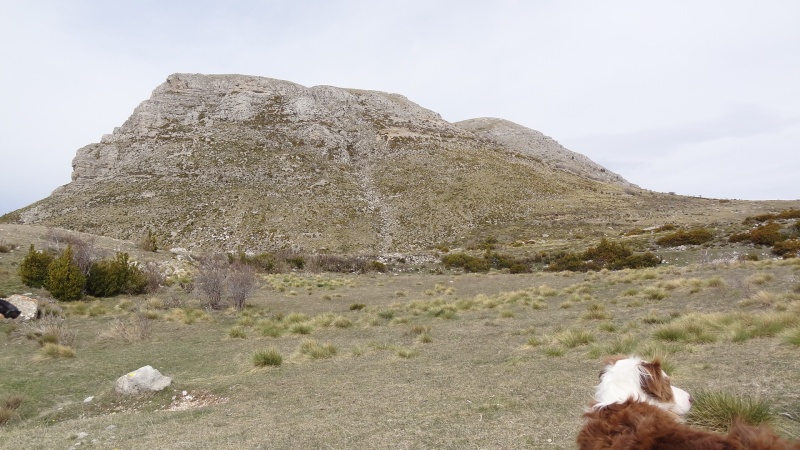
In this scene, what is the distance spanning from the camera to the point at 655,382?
8.97ft

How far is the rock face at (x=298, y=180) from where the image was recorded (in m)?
50.7

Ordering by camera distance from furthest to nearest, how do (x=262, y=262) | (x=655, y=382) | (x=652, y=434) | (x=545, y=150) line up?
(x=545, y=150) → (x=262, y=262) → (x=655, y=382) → (x=652, y=434)

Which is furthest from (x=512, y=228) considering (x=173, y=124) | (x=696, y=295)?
(x=173, y=124)

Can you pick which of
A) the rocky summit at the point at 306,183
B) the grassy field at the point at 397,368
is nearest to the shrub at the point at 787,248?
the grassy field at the point at 397,368

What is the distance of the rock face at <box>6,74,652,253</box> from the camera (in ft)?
166

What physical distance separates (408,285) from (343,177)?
38.9m

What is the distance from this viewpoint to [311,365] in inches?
380

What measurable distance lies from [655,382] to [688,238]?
109 feet

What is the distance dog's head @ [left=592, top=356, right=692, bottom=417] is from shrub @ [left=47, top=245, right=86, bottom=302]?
884 inches

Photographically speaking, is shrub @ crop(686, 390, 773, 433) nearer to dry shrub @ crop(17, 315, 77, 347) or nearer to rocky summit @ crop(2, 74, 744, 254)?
dry shrub @ crop(17, 315, 77, 347)

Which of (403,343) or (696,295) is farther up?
(696,295)

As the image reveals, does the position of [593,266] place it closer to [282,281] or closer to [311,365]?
[282,281]

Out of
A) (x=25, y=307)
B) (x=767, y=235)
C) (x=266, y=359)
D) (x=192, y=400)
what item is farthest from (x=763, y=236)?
(x=25, y=307)

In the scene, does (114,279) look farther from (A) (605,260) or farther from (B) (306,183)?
(B) (306,183)
